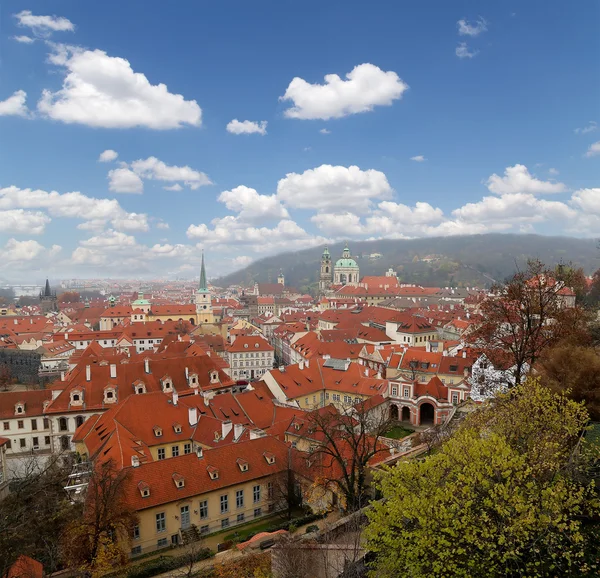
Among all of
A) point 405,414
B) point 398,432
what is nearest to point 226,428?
point 398,432

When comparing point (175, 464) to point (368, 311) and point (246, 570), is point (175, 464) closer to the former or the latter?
point (246, 570)

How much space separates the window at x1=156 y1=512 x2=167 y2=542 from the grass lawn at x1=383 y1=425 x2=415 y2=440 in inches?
795

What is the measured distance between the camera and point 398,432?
1544 inches

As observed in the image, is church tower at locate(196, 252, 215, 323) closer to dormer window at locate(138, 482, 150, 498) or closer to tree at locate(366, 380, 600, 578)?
dormer window at locate(138, 482, 150, 498)

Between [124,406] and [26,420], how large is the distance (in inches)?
463

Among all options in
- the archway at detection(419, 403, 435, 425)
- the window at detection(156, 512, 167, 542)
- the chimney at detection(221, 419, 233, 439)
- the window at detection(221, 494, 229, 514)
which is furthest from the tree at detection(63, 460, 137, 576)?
the archway at detection(419, 403, 435, 425)

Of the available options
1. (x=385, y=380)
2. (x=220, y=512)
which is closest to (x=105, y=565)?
(x=220, y=512)

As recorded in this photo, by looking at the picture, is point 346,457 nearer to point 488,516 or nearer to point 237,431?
point 237,431

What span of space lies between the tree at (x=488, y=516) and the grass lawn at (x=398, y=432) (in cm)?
2582

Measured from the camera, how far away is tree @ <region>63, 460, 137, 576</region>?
1869 cm

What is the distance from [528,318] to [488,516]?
16744mm

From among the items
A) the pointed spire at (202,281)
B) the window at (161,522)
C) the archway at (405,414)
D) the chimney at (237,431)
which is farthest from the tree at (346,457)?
the pointed spire at (202,281)

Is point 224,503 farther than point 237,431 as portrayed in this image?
No

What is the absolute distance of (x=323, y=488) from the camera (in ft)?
74.5
